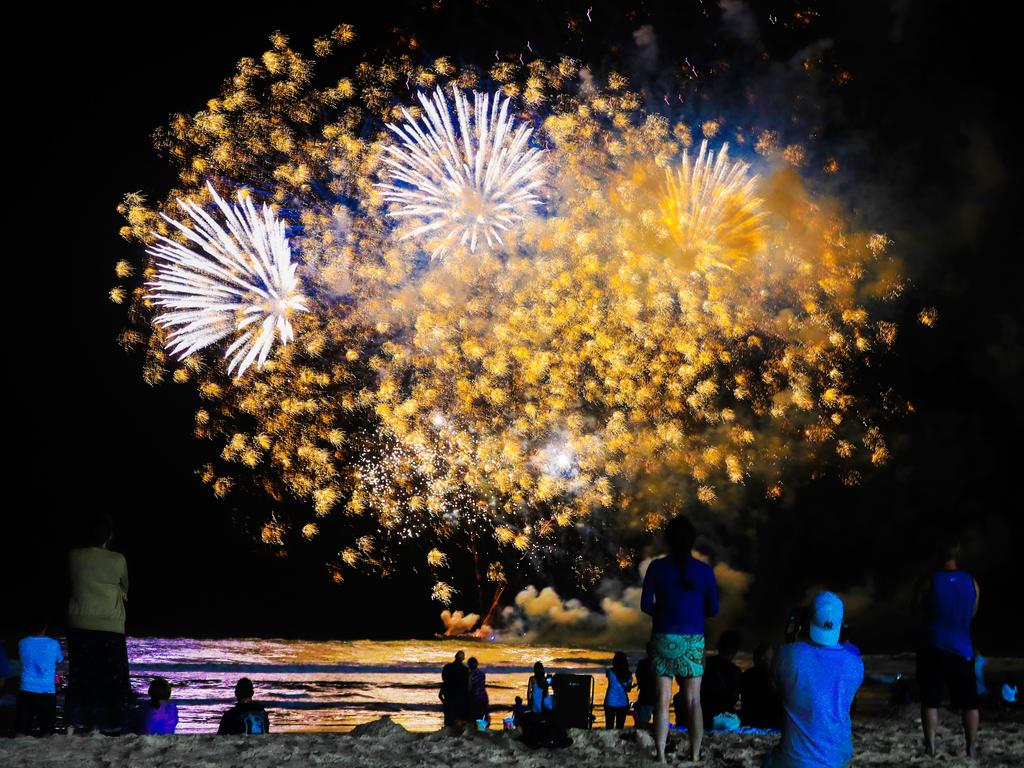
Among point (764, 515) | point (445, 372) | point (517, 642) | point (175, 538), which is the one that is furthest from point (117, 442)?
point (764, 515)

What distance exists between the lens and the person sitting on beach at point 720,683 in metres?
6.97

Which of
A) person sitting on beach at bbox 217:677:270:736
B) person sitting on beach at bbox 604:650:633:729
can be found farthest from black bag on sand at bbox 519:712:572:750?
person sitting on beach at bbox 604:650:633:729

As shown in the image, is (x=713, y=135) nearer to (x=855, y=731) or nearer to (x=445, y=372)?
(x=445, y=372)

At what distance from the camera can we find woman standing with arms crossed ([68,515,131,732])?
5719 mm

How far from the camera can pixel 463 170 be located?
14703 millimetres

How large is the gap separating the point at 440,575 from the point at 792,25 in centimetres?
1037

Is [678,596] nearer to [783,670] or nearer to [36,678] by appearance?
[783,670]

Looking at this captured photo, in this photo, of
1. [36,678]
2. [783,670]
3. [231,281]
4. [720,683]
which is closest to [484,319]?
[231,281]

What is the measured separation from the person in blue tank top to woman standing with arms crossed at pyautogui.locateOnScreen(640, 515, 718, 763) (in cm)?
137

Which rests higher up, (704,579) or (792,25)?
(792,25)

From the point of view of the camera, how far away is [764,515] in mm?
17781

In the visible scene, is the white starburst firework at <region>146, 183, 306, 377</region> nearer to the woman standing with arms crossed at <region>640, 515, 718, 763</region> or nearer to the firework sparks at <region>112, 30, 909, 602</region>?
the firework sparks at <region>112, 30, 909, 602</region>

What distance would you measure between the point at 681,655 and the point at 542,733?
0.95m

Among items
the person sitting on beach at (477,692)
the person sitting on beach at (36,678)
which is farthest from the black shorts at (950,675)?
the person sitting on beach at (477,692)
